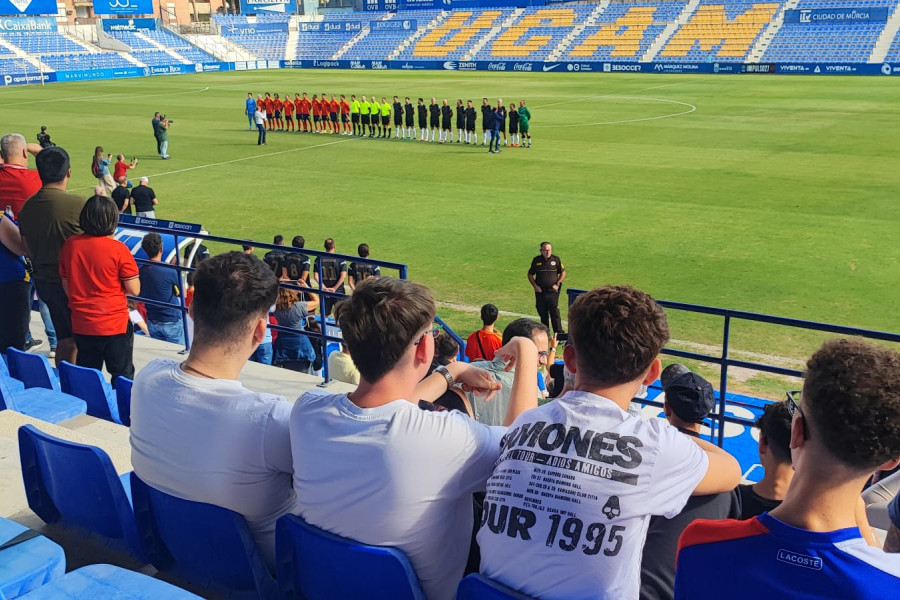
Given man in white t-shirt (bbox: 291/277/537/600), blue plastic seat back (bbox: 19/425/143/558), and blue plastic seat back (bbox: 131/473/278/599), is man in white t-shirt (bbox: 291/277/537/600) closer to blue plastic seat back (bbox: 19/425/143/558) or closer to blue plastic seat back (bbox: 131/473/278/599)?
blue plastic seat back (bbox: 131/473/278/599)

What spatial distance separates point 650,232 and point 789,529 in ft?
46.3

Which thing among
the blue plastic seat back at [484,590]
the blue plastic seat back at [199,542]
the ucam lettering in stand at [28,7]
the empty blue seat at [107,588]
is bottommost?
the blue plastic seat back at [199,542]

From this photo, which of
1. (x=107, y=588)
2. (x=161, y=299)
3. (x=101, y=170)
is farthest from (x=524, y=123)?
(x=107, y=588)

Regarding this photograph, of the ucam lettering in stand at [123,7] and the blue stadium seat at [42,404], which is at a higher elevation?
the ucam lettering in stand at [123,7]

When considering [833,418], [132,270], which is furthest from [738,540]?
[132,270]

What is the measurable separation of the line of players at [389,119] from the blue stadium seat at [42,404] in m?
22.0

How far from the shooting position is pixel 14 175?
316 inches

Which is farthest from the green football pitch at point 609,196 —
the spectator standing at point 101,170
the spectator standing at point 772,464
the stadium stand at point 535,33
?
the stadium stand at point 535,33

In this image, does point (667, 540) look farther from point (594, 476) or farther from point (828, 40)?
point (828, 40)

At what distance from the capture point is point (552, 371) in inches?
271

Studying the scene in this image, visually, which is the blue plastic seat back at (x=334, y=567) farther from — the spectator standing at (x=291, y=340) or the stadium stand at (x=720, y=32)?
the stadium stand at (x=720, y=32)

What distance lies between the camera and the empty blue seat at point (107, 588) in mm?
2602

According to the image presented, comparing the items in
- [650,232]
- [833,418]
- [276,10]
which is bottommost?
[650,232]

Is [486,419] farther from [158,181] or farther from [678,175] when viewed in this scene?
[158,181]
